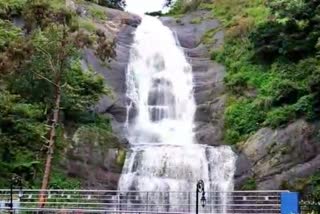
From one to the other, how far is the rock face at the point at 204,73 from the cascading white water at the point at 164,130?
373 millimetres

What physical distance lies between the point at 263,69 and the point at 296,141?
229 inches

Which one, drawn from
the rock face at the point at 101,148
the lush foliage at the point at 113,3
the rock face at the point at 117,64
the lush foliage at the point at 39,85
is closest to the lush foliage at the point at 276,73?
the rock face at the point at 101,148

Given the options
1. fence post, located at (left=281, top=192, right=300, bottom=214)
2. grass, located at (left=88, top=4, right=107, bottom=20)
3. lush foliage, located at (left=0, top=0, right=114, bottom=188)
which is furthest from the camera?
grass, located at (left=88, top=4, right=107, bottom=20)

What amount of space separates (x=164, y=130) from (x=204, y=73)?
172 inches

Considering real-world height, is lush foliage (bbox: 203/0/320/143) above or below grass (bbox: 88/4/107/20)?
below

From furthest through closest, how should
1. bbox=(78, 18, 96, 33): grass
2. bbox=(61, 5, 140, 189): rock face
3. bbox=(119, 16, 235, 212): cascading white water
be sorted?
bbox=(78, 18, 96, 33): grass < bbox=(61, 5, 140, 189): rock face < bbox=(119, 16, 235, 212): cascading white water

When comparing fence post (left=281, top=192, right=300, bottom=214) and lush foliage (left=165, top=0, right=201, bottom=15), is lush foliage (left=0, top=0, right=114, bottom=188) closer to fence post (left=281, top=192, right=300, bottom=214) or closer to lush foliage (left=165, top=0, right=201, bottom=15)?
fence post (left=281, top=192, right=300, bottom=214)

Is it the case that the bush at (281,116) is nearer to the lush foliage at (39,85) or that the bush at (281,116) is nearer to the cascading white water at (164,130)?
the cascading white water at (164,130)

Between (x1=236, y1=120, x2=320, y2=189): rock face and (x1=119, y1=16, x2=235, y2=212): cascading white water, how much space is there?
71 cm

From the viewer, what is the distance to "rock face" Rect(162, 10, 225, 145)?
2488 cm

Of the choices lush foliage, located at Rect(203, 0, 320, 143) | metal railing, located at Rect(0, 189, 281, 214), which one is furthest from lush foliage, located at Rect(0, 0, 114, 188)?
lush foliage, located at Rect(203, 0, 320, 143)

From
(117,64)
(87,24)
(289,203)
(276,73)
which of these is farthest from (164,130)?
(289,203)

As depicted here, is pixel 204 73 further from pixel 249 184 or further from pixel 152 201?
pixel 152 201

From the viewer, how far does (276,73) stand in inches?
987
